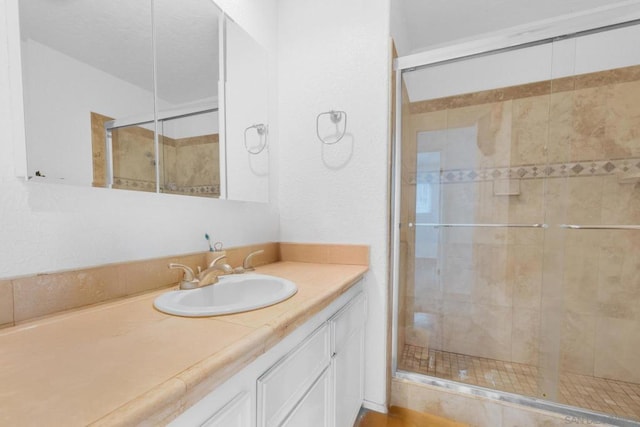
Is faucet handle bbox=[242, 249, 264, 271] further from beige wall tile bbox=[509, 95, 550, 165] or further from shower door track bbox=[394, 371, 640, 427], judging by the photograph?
beige wall tile bbox=[509, 95, 550, 165]

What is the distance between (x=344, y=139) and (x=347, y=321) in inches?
38.9

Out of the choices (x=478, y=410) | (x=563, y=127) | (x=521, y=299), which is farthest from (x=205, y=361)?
(x=563, y=127)

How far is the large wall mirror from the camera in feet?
2.45

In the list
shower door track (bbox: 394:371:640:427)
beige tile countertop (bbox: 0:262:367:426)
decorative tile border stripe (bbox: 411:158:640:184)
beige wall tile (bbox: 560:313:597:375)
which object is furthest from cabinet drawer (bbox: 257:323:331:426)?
beige wall tile (bbox: 560:313:597:375)

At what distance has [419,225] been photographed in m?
2.21

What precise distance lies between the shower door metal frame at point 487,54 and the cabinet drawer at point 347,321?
0.29 meters

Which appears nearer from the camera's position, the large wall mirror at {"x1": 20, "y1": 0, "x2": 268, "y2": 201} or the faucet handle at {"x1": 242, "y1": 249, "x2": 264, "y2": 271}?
the large wall mirror at {"x1": 20, "y1": 0, "x2": 268, "y2": 201}

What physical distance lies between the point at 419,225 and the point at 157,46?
1.98 m

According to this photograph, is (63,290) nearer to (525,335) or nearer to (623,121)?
(525,335)

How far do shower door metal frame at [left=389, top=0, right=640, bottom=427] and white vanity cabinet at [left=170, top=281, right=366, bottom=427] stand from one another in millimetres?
375

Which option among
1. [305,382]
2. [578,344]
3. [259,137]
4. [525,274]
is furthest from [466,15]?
[305,382]

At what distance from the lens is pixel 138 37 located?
0.97 m

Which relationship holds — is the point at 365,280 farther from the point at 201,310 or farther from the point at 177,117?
the point at 177,117

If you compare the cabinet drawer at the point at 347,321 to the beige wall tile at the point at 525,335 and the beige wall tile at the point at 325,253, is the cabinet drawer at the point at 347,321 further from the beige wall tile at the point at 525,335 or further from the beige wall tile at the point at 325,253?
the beige wall tile at the point at 525,335
